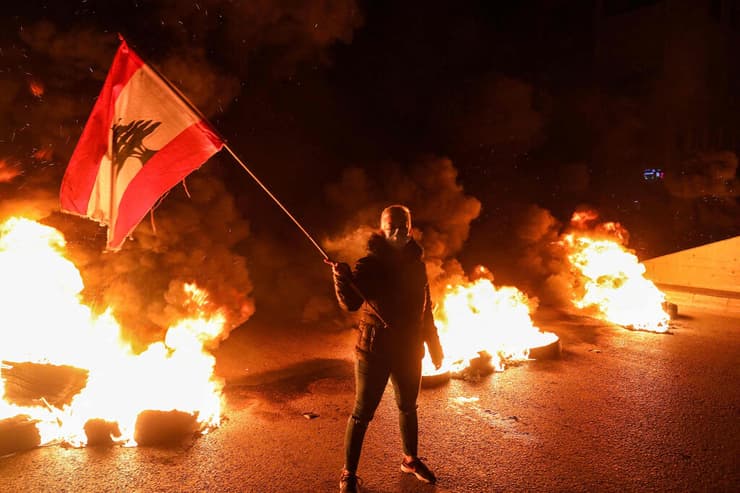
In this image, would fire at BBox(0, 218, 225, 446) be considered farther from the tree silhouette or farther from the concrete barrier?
the concrete barrier

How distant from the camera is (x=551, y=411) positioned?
561 centimetres

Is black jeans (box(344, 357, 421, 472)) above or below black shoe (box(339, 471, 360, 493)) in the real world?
above

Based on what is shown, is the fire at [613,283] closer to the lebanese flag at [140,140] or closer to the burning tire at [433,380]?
the burning tire at [433,380]

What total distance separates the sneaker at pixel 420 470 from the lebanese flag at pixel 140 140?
3105mm

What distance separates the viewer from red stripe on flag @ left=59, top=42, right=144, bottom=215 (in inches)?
176

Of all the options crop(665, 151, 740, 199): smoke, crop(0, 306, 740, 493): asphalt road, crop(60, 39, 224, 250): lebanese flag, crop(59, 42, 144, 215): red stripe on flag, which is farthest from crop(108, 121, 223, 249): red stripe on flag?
crop(665, 151, 740, 199): smoke

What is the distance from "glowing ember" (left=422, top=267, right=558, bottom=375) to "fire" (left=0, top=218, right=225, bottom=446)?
2.98m

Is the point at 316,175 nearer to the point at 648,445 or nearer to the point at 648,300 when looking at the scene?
the point at 648,300

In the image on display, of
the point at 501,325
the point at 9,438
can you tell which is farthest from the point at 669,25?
the point at 9,438

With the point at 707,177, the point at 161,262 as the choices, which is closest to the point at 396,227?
the point at 161,262

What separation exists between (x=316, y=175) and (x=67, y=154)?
537 cm

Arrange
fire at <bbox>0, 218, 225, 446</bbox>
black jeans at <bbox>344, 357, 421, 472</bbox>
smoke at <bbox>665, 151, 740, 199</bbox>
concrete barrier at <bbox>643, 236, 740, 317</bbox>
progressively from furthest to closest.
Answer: smoke at <bbox>665, 151, 740, 199</bbox> → concrete barrier at <bbox>643, 236, 740, 317</bbox> → fire at <bbox>0, 218, 225, 446</bbox> → black jeans at <bbox>344, 357, 421, 472</bbox>

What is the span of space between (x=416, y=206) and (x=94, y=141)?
7369mm

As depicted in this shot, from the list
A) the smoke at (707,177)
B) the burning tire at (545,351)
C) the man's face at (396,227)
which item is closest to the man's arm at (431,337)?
the man's face at (396,227)
